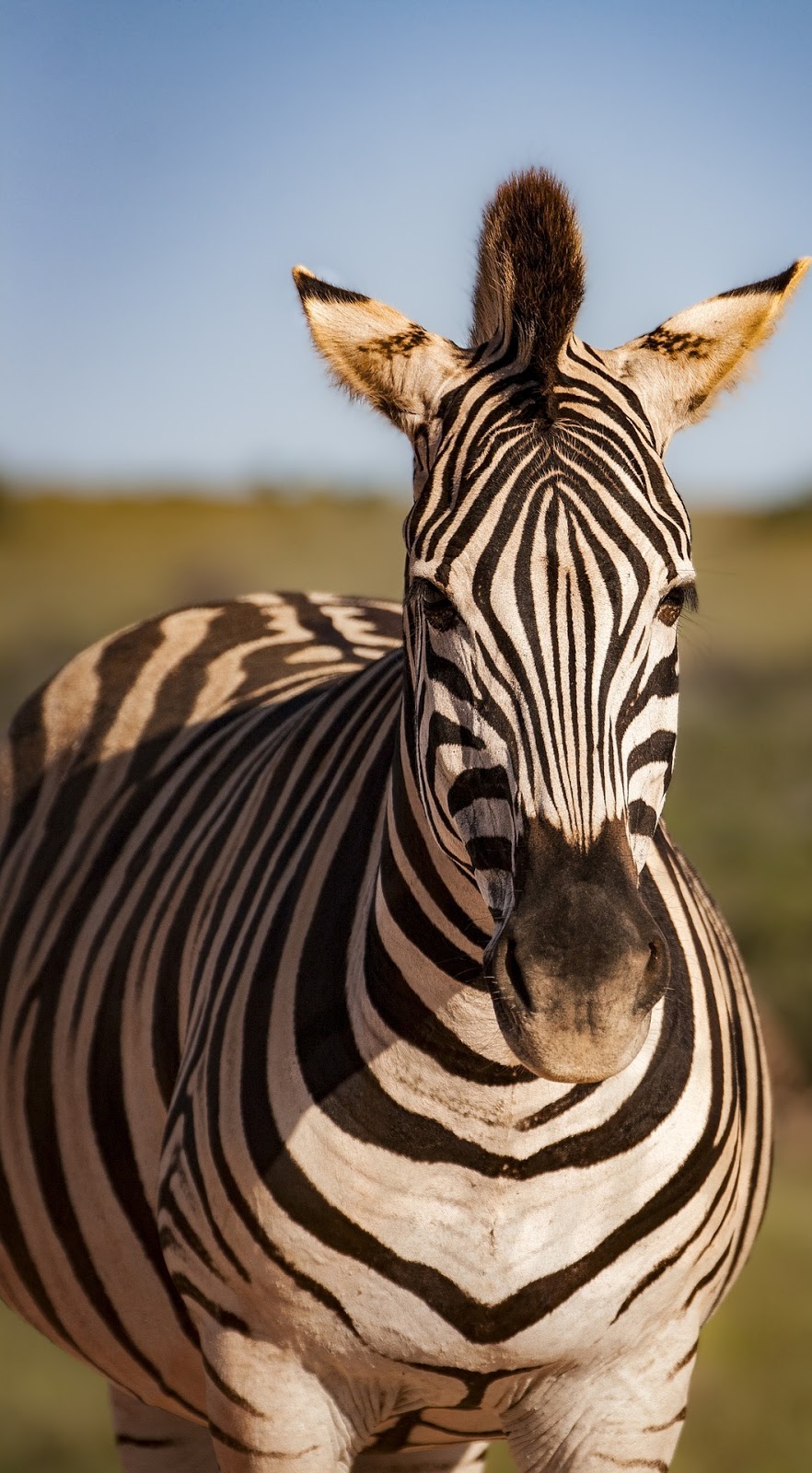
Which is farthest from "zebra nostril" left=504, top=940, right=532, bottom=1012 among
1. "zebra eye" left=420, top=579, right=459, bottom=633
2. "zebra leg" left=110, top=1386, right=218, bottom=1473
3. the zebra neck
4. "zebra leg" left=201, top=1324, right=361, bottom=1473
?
"zebra leg" left=110, top=1386, right=218, bottom=1473

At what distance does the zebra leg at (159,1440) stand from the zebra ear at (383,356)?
3.04 m

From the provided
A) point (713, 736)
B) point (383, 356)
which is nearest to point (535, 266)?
point (383, 356)

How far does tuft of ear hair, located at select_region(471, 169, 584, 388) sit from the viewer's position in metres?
2.43

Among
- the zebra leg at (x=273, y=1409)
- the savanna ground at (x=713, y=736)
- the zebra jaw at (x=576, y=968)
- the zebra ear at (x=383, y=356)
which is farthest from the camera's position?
the savanna ground at (x=713, y=736)

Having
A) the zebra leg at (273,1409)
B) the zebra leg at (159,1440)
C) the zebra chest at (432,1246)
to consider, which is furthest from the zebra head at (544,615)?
the zebra leg at (159,1440)

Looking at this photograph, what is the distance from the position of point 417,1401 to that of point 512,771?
126cm

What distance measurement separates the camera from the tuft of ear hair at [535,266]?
243cm

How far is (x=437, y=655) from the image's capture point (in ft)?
7.75

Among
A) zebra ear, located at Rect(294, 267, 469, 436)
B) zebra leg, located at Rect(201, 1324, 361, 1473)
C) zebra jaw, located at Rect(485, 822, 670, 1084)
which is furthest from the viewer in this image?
zebra leg, located at Rect(201, 1324, 361, 1473)

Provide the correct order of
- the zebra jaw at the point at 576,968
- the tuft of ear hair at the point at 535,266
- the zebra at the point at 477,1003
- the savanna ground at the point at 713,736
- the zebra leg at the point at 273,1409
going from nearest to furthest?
the zebra jaw at the point at 576,968 → the zebra at the point at 477,1003 → the tuft of ear hair at the point at 535,266 → the zebra leg at the point at 273,1409 → the savanna ground at the point at 713,736

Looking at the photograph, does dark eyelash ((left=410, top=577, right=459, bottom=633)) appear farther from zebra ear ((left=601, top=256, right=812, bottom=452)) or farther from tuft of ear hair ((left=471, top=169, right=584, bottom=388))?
zebra ear ((left=601, top=256, right=812, bottom=452))

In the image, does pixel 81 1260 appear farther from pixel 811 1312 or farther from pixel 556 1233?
pixel 811 1312

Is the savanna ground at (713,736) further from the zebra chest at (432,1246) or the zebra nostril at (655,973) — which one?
the zebra chest at (432,1246)

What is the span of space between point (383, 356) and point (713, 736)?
71.6 ft
